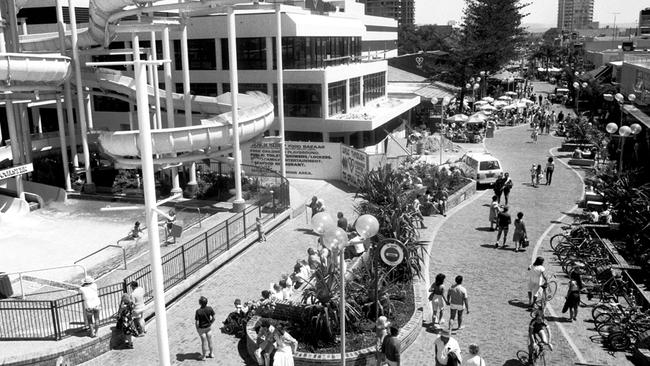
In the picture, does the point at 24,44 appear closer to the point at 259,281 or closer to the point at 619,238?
the point at 259,281

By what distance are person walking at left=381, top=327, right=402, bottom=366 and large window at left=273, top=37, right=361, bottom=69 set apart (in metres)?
26.7

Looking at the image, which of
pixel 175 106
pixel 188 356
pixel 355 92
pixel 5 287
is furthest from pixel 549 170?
pixel 5 287

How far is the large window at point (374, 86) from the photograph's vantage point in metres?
44.0

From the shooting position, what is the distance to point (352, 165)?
2945 cm

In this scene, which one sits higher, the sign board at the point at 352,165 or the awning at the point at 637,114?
the awning at the point at 637,114

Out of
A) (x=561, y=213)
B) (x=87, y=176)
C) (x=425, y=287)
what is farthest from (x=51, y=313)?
(x=561, y=213)

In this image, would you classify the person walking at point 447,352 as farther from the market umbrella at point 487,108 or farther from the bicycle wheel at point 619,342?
the market umbrella at point 487,108

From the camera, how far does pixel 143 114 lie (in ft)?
27.2

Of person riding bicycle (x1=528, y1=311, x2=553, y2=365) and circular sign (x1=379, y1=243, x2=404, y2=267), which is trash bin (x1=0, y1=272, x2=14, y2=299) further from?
person riding bicycle (x1=528, y1=311, x2=553, y2=365)

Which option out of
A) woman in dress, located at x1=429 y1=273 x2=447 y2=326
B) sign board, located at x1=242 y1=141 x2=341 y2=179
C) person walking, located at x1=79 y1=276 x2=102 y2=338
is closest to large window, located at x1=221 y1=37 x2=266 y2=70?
sign board, located at x1=242 y1=141 x2=341 y2=179

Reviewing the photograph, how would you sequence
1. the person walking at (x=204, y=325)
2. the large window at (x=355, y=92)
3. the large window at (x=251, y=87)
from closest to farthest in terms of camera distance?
1. the person walking at (x=204, y=325)
2. the large window at (x=251, y=87)
3. the large window at (x=355, y=92)

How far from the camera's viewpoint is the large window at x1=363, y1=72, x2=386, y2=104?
144ft

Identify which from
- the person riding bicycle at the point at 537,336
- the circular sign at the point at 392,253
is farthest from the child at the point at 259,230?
the person riding bicycle at the point at 537,336

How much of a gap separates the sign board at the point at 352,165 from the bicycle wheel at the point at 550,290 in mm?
12200
